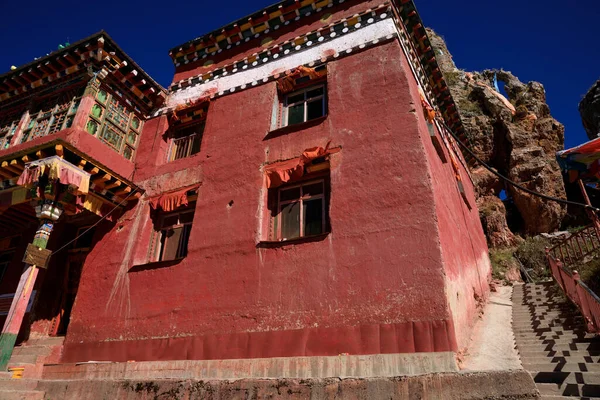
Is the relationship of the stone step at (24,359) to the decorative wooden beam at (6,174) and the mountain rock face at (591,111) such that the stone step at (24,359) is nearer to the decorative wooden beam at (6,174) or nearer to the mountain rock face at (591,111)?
the decorative wooden beam at (6,174)

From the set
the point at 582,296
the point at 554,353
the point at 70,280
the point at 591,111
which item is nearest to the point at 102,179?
the point at 70,280

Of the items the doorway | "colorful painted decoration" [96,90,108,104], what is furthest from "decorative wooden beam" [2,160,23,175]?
"colorful painted decoration" [96,90,108,104]

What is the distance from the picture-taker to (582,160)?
37.5ft

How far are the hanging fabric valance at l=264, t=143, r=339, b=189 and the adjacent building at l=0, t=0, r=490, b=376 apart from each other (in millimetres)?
34

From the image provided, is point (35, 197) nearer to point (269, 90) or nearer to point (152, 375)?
point (152, 375)

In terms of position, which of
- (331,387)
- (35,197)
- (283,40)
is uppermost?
(283,40)

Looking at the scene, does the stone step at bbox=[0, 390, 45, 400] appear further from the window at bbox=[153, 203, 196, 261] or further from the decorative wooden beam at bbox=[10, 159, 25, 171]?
the decorative wooden beam at bbox=[10, 159, 25, 171]

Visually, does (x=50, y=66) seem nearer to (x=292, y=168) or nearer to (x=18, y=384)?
(x=292, y=168)

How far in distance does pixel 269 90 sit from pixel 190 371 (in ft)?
23.7

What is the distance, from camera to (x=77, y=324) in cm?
927

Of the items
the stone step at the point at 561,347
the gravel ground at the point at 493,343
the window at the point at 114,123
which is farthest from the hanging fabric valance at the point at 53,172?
the stone step at the point at 561,347

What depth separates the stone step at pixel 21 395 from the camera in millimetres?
6785

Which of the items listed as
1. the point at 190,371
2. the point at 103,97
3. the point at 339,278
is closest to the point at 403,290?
the point at 339,278

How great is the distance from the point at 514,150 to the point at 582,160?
47.7 ft
